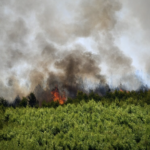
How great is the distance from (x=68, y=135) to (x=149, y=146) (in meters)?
7.64

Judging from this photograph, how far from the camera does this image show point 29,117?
98.0 feet

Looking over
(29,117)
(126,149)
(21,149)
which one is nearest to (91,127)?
(126,149)

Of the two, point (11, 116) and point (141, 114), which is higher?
point (141, 114)

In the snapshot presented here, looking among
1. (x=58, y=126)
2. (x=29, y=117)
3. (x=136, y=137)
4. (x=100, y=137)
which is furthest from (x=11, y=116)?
(x=136, y=137)

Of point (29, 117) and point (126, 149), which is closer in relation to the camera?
point (126, 149)

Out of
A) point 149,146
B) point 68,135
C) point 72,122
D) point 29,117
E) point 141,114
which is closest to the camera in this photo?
point 149,146

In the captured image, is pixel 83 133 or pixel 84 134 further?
pixel 83 133

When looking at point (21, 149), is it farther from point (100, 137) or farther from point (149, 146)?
point (149, 146)

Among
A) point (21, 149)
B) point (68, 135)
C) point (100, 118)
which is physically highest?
point (100, 118)

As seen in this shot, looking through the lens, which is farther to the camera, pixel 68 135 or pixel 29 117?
pixel 29 117

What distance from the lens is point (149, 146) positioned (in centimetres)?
1706

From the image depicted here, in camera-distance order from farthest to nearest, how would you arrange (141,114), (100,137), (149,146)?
(141,114)
(100,137)
(149,146)

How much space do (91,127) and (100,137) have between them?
431cm

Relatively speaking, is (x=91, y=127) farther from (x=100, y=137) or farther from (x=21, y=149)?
(x=21, y=149)
